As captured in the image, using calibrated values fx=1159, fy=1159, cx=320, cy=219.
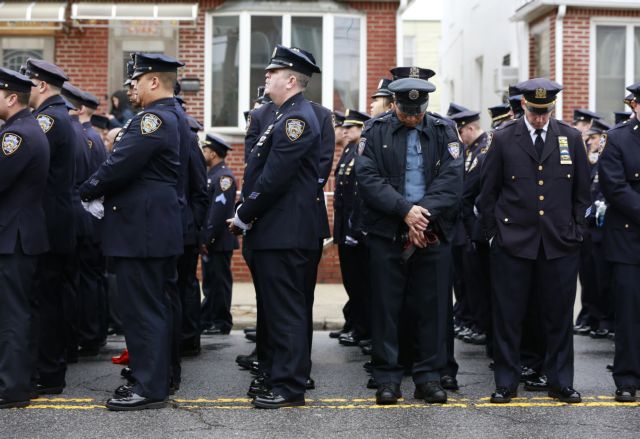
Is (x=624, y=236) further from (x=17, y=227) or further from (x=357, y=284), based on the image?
(x=17, y=227)

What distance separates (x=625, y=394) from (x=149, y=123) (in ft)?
12.2

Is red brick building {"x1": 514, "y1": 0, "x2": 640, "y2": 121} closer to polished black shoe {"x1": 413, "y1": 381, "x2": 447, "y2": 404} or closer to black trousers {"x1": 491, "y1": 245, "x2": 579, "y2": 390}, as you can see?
black trousers {"x1": 491, "y1": 245, "x2": 579, "y2": 390}

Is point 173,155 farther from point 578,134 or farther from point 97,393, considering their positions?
point 578,134

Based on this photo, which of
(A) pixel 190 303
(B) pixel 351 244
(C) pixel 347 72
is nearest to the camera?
(A) pixel 190 303

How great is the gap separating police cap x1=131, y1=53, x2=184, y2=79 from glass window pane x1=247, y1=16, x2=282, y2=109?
8.67 metres

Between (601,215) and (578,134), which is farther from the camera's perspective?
(601,215)

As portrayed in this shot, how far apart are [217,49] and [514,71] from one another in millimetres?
5182

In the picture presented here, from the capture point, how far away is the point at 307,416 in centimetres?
743

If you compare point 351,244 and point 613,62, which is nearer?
point 351,244

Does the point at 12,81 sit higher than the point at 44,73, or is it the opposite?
the point at 44,73

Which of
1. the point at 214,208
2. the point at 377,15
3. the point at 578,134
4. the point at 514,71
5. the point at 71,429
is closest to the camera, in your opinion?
the point at 71,429

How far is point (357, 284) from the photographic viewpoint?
10938 millimetres

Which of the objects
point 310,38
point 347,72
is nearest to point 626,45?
point 347,72

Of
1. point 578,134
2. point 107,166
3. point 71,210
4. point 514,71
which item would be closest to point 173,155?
point 107,166
